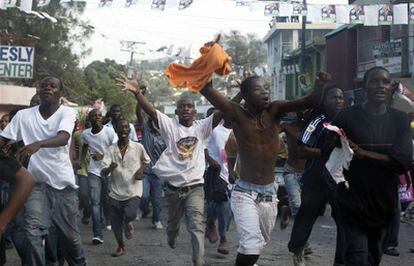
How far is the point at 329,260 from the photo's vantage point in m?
8.55

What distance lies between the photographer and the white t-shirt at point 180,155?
7.59 meters

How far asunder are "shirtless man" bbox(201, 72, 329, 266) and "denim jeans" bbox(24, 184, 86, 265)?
1.55 meters

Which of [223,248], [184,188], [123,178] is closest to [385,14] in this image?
[223,248]

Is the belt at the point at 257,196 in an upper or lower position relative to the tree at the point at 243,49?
lower

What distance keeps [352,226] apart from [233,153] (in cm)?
430

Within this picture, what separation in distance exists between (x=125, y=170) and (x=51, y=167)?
9.24ft

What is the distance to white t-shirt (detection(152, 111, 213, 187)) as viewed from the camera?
759 centimetres

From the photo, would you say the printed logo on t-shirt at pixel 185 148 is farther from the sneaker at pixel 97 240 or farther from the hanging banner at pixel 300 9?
the hanging banner at pixel 300 9

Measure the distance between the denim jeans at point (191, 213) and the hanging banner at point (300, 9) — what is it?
8.44 m

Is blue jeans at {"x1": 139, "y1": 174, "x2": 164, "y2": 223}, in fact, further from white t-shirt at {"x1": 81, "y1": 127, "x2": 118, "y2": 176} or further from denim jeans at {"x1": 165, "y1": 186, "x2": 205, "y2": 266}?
denim jeans at {"x1": 165, "y1": 186, "x2": 205, "y2": 266}

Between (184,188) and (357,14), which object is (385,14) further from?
(184,188)

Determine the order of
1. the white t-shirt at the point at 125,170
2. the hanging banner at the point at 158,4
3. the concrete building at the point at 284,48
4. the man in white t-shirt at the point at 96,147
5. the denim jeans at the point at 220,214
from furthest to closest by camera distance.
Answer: the concrete building at the point at 284,48 < the hanging banner at the point at 158,4 < the man in white t-shirt at the point at 96,147 < the denim jeans at the point at 220,214 < the white t-shirt at the point at 125,170

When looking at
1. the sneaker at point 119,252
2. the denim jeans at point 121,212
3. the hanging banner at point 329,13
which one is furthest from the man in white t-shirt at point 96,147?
the hanging banner at point 329,13

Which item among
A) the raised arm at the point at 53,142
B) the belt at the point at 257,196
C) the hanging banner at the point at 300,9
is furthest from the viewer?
the hanging banner at the point at 300,9
